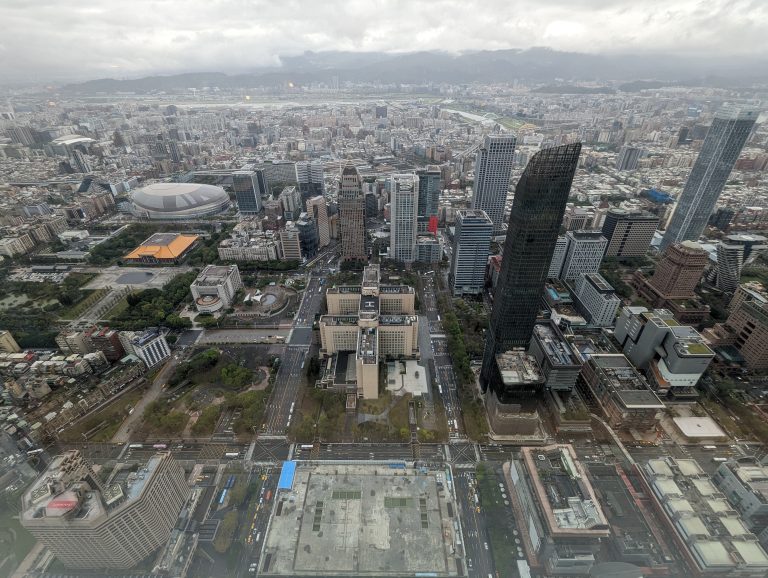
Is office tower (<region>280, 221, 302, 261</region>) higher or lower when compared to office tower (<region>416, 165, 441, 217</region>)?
lower

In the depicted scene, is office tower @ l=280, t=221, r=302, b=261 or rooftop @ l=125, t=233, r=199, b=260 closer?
office tower @ l=280, t=221, r=302, b=261

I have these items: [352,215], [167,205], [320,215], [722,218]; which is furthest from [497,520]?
[167,205]

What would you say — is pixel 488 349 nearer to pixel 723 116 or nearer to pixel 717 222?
pixel 723 116

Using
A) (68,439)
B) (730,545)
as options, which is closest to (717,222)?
(730,545)

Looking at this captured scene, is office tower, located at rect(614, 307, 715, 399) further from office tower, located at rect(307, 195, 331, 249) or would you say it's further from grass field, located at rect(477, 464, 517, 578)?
office tower, located at rect(307, 195, 331, 249)

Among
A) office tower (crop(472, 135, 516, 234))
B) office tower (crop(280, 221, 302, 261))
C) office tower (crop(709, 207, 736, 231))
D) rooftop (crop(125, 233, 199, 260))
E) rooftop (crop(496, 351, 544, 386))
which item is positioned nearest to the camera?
rooftop (crop(496, 351, 544, 386))

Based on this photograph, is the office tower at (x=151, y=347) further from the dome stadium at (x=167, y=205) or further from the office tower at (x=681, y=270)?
the office tower at (x=681, y=270)

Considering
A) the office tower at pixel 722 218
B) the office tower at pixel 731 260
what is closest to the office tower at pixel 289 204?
the office tower at pixel 731 260

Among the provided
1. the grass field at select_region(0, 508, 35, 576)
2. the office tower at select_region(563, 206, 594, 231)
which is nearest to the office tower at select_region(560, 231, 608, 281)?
the office tower at select_region(563, 206, 594, 231)
